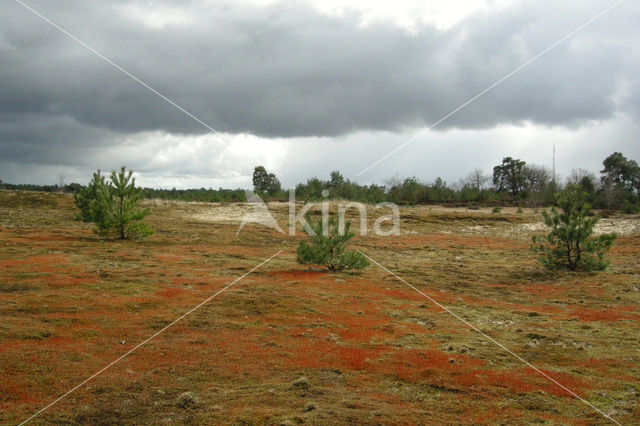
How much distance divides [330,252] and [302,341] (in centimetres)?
1086

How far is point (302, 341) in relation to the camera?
10773 millimetres

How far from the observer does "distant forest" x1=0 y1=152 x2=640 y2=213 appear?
65.1 metres

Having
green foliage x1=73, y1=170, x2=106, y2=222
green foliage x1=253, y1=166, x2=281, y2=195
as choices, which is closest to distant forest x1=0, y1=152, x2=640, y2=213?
green foliage x1=253, y1=166, x2=281, y2=195

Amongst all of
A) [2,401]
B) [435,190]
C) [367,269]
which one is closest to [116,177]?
[367,269]

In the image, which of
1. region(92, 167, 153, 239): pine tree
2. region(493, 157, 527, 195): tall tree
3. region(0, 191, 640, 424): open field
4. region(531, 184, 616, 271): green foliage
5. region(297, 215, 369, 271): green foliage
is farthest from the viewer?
region(493, 157, 527, 195): tall tree

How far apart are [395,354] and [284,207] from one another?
45671 mm

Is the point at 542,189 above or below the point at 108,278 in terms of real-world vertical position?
above

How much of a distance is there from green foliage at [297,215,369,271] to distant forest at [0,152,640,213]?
37.9m

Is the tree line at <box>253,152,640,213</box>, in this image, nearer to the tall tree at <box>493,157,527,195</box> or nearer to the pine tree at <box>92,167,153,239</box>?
the tall tree at <box>493,157,527,195</box>

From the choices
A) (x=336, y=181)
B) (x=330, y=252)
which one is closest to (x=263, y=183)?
(x=336, y=181)

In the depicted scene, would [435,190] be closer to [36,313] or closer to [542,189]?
[542,189]

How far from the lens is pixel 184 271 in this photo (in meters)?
19.3

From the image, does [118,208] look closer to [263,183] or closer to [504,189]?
[263,183]

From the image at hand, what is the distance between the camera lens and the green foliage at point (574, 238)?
873 inches
